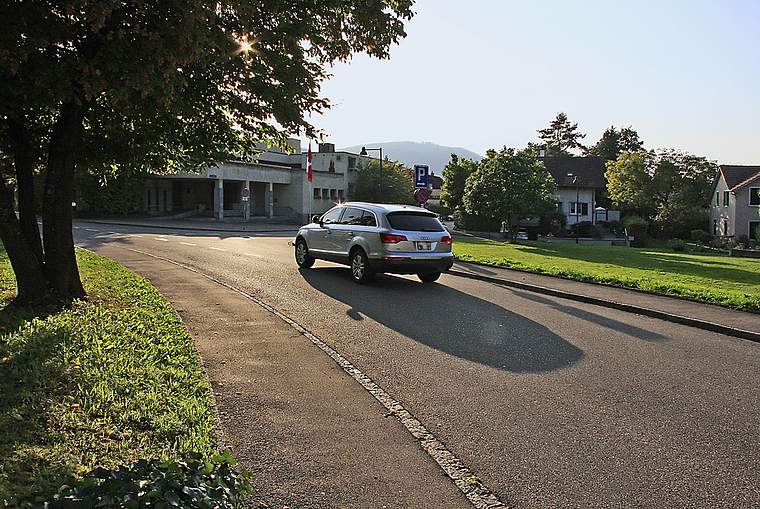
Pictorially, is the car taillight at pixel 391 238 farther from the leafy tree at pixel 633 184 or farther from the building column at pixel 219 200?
the leafy tree at pixel 633 184

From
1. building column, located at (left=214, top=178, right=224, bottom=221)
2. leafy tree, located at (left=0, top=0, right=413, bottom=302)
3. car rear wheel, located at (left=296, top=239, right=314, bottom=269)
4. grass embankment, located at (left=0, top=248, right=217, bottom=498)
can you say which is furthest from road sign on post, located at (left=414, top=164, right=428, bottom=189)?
building column, located at (left=214, top=178, right=224, bottom=221)

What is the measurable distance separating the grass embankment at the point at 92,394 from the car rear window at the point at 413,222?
230 inches

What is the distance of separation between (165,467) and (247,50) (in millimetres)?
7117

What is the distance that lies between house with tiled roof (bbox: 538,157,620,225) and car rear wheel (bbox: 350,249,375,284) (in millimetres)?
49506

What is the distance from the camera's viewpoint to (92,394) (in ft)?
15.7

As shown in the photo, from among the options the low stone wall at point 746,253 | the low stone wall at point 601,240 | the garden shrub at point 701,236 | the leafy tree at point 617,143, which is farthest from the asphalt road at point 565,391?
the leafy tree at point 617,143

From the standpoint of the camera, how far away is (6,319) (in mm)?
7340

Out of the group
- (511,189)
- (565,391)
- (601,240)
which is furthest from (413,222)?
(601,240)

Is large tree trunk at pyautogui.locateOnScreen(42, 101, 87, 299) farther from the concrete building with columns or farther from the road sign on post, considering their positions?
the concrete building with columns

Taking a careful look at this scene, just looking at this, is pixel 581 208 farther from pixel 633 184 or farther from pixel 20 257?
pixel 20 257

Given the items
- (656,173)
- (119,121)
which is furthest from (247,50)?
(656,173)

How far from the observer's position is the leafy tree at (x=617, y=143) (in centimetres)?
10544

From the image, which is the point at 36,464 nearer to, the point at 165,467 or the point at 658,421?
the point at 165,467

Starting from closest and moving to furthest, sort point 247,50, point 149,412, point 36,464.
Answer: point 36,464
point 149,412
point 247,50
